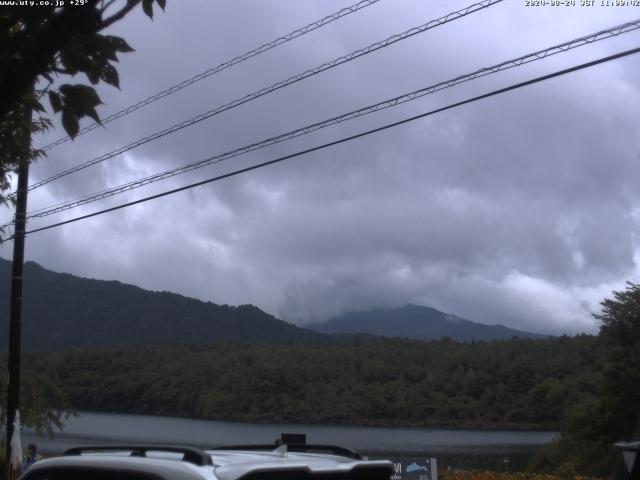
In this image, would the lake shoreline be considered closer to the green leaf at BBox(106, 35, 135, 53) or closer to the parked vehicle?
the parked vehicle

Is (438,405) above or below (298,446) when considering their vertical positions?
above

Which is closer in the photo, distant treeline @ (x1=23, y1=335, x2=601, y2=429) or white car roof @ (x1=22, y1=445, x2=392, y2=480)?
white car roof @ (x1=22, y1=445, x2=392, y2=480)

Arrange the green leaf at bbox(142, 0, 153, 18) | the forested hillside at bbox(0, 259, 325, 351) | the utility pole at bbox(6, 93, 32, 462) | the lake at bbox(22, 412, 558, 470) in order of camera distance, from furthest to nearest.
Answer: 1. the forested hillside at bbox(0, 259, 325, 351)
2. the lake at bbox(22, 412, 558, 470)
3. the utility pole at bbox(6, 93, 32, 462)
4. the green leaf at bbox(142, 0, 153, 18)

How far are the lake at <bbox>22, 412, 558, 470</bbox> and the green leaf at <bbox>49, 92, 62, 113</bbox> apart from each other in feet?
61.8

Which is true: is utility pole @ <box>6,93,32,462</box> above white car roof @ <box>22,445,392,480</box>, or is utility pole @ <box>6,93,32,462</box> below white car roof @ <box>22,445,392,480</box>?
above

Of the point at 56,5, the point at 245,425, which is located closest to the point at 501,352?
the point at 245,425

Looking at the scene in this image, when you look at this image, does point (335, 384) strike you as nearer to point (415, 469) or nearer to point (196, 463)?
point (415, 469)

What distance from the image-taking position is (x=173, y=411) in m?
34.9

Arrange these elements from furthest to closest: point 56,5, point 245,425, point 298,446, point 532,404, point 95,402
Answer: point 532,404 → point 95,402 → point 245,425 → point 298,446 → point 56,5

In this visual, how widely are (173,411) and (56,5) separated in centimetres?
3213

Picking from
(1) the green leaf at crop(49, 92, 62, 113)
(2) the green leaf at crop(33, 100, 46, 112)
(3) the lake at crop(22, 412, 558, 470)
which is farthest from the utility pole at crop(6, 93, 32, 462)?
(1) the green leaf at crop(49, 92, 62, 113)

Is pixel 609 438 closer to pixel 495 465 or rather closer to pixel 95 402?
pixel 495 465

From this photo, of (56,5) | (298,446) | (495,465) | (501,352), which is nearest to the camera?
(56,5)

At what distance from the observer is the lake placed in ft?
81.1
